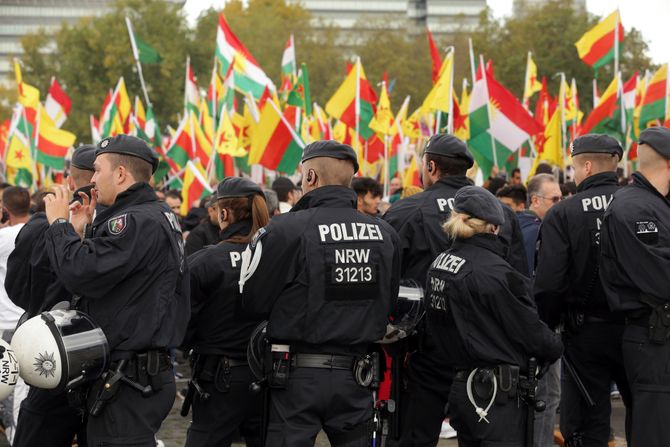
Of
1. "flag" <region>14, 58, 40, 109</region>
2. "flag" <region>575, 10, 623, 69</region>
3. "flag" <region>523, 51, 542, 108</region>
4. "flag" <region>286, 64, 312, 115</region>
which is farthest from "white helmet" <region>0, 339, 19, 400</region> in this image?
"flag" <region>523, 51, 542, 108</region>

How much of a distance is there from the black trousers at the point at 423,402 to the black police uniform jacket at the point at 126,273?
166cm

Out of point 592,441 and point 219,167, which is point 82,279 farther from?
point 219,167

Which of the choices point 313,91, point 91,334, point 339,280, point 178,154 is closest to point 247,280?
point 339,280

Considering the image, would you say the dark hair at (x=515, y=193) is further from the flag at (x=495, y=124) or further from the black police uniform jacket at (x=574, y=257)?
the flag at (x=495, y=124)

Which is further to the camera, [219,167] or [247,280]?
[219,167]

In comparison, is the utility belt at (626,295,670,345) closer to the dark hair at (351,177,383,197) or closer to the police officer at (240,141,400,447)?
the police officer at (240,141,400,447)

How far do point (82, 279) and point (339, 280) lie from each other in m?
1.29

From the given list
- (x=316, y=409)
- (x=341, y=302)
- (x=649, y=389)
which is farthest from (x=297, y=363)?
(x=649, y=389)

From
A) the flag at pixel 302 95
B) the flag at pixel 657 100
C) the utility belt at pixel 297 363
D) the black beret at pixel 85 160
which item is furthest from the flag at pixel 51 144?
the utility belt at pixel 297 363

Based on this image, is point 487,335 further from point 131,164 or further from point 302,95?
point 302,95

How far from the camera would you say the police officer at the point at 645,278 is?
245 inches

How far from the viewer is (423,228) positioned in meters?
6.74

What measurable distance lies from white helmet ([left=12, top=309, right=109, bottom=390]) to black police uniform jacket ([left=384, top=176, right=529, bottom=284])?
217 centimetres

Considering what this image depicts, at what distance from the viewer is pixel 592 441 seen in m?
7.32
